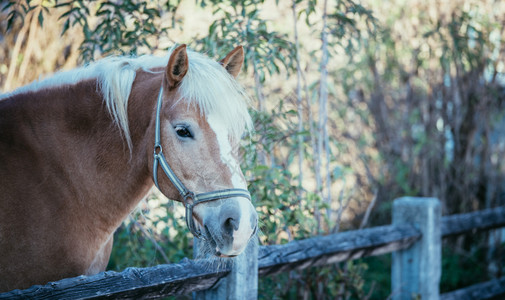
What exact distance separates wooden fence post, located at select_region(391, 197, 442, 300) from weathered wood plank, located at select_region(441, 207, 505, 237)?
0.28 m

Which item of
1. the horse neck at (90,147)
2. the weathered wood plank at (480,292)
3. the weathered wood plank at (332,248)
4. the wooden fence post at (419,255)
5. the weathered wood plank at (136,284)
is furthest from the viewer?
the weathered wood plank at (480,292)

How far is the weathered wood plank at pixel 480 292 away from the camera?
3.23 metres

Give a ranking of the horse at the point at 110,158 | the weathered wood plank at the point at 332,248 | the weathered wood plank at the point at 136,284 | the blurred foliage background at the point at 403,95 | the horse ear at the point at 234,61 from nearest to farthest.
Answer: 1. the weathered wood plank at the point at 136,284
2. the horse at the point at 110,158
3. the horse ear at the point at 234,61
4. the weathered wood plank at the point at 332,248
5. the blurred foliage background at the point at 403,95

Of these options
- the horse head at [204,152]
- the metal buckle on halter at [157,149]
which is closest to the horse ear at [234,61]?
the horse head at [204,152]

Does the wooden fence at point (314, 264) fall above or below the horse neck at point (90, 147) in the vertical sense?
below

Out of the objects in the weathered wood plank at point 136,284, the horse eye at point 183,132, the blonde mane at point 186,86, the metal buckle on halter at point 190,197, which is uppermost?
the blonde mane at point 186,86

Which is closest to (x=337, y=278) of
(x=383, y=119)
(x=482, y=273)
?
(x=482, y=273)

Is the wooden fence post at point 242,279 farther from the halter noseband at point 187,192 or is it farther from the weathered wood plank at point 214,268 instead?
the halter noseband at point 187,192

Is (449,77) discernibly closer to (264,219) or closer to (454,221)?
(454,221)

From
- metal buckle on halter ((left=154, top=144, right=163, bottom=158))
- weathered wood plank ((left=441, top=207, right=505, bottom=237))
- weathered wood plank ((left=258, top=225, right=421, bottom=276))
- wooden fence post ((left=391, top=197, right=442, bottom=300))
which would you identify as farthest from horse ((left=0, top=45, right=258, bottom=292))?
weathered wood plank ((left=441, top=207, right=505, bottom=237))

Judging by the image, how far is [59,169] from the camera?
72.1 inches

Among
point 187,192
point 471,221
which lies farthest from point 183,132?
point 471,221

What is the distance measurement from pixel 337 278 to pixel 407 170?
2.94 metres

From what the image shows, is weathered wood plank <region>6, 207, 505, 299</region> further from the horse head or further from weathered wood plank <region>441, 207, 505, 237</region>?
the horse head
